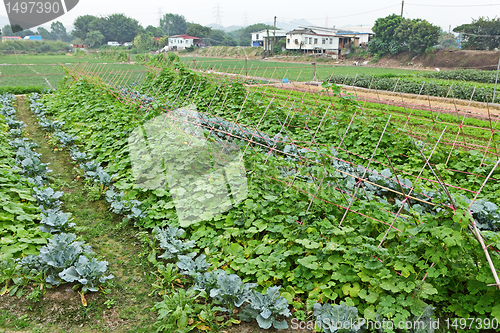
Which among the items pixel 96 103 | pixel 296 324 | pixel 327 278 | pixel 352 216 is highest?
pixel 96 103

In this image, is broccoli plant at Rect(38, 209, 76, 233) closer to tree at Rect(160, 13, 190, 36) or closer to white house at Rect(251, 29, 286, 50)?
white house at Rect(251, 29, 286, 50)

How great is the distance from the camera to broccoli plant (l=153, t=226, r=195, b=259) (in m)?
3.61

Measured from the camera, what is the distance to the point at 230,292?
9.84 feet

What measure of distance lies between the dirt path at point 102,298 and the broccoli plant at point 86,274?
121mm

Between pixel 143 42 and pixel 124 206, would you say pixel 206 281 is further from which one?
pixel 143 42

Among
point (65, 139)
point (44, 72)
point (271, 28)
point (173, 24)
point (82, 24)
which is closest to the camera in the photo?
point (65, 139)

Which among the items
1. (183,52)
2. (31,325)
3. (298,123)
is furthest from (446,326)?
(183,52)

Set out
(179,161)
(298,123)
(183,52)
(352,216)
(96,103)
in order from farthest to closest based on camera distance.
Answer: (183,52) → (96,103) → (298,123) → (179,161) → (352,216)

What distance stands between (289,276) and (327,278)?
1.28 feet

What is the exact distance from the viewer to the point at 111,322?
3.00 meters

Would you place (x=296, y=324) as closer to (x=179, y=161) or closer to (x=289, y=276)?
(x=289, y=276)

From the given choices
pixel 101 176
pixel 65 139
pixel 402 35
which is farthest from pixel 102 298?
pixel 402 35

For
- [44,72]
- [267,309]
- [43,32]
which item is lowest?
[267,309]

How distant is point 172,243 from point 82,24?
91.9 metres
